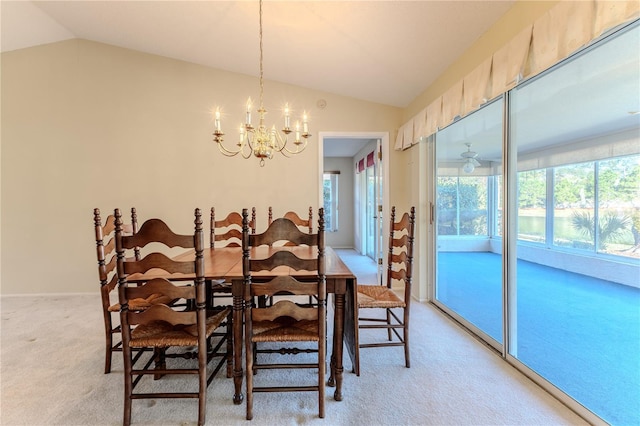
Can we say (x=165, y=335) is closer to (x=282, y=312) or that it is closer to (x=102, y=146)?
(x=282, y=312)

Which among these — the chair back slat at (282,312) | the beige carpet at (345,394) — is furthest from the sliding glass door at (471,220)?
the chair back slat at (282,312)

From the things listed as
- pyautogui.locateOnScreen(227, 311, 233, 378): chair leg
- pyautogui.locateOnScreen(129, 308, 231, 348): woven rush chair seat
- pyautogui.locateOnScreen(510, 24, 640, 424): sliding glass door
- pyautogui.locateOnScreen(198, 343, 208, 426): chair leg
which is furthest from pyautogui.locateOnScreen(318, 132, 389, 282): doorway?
pyautogui.locateOnScreen(198, 343, 208, 426): chair leg

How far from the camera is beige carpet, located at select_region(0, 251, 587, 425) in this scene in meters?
1.60

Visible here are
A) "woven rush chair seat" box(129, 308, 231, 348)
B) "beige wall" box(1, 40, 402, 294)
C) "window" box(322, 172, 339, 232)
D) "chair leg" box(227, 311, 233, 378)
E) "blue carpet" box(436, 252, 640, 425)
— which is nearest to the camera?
"woven rush chair seat" box(129, 308, 231, 348)

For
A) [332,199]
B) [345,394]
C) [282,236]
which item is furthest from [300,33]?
[332,199]

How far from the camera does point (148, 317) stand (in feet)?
5.05

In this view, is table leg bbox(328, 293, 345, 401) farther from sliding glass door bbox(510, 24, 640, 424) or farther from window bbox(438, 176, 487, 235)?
window bbox(438, 176, 487, 235)

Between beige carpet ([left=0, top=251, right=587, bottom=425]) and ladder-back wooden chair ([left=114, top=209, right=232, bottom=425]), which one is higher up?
ladder-back wooden chair ([left=114, top=209, right=232, bottom=425])

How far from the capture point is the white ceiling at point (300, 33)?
225 cm

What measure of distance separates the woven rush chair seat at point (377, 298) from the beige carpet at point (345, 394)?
442 millimetres

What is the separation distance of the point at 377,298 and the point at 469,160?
67.6 inches

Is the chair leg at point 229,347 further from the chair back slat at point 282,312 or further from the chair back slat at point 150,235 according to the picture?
the chair back slat at point 150,235

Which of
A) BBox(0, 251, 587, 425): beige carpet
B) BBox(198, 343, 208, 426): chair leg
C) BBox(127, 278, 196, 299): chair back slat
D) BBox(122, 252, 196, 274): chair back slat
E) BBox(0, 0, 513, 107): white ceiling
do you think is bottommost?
BBox(0, 251, 587, 425): beige carpet

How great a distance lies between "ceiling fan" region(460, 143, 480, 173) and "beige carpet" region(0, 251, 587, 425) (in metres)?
1.57
